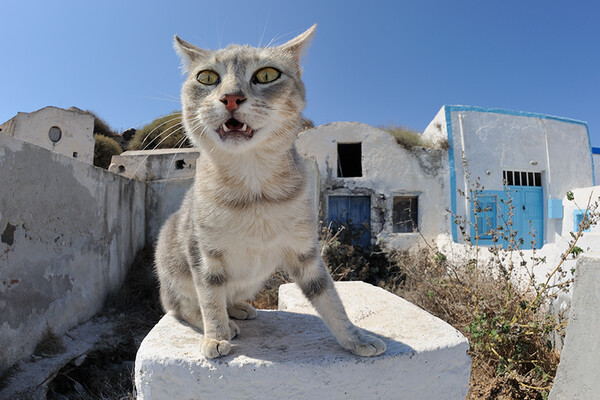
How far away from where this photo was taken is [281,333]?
216 cm

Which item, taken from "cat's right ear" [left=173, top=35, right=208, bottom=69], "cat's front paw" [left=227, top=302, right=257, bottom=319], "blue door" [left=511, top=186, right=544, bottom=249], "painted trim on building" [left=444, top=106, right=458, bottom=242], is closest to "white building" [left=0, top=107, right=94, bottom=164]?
"painted trim on building" [left=444, top=106, right=458, bottom=242]

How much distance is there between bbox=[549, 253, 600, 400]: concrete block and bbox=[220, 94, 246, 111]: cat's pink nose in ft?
7.76

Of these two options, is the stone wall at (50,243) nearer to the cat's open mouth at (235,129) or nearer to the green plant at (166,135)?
the green plant at (166,135)

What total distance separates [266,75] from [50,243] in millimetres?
4771

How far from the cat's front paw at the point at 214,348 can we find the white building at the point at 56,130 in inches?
551

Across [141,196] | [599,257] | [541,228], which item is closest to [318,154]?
[141,196]

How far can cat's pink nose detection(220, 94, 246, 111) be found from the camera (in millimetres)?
1580

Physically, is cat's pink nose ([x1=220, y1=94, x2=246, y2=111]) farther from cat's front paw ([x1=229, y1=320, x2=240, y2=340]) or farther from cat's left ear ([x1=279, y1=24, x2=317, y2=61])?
cat's front paw ([x1=229, y1=320, x2=240, y2=340])

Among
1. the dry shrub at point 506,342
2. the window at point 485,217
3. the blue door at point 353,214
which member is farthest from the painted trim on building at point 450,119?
the dry shrub at point 506,342

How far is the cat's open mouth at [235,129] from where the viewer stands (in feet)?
5.34

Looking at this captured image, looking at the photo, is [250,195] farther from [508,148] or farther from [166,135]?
[508,148]

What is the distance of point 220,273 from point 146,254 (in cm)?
730

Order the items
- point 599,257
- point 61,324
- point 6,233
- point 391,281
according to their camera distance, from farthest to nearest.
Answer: point 391,281, point 61,324, point 6,233, point 599,257

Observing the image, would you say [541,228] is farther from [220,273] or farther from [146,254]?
[220,273]
